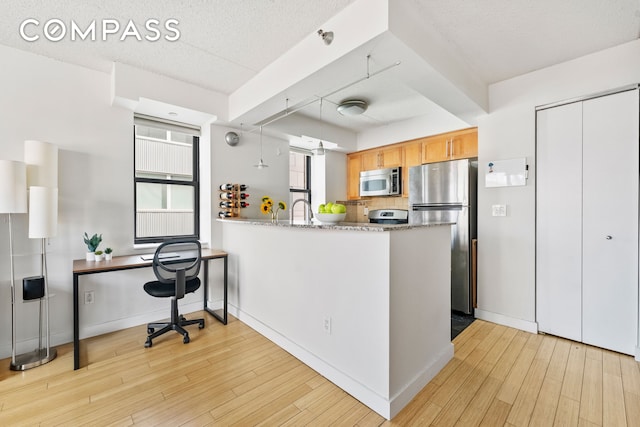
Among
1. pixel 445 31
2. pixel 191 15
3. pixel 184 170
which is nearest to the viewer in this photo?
pixel 191 15

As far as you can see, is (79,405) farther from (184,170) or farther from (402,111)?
(402,111)

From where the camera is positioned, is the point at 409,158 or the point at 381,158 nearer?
the point at 409,158

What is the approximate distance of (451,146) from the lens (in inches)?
148

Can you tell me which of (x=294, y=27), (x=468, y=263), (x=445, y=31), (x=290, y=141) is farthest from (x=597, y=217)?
(x=290, y=141)

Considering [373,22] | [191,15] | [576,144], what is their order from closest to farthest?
[373,22] < [191,15] < [576,144]

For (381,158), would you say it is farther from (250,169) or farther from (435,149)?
(250,169)

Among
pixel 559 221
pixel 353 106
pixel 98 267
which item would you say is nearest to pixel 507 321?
pixel 559 221

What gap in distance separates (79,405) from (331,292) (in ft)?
5.86

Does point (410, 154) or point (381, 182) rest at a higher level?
point (410, 154)

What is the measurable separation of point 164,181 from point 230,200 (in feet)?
2.68

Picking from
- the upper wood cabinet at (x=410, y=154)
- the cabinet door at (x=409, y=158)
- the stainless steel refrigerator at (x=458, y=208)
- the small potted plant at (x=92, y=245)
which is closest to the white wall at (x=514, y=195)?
the stainless steel refrigerator at (x=458, y=208)

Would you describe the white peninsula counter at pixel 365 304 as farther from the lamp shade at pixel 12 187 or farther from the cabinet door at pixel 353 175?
the cabinet door at pixel 353 175

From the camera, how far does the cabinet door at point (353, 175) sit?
5000 mm

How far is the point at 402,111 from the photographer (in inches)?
153
